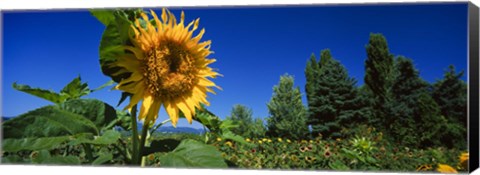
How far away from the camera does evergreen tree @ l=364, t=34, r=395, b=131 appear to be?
3.62 m

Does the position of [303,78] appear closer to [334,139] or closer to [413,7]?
[334,139]

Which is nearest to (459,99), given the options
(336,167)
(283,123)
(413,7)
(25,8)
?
(413,7)

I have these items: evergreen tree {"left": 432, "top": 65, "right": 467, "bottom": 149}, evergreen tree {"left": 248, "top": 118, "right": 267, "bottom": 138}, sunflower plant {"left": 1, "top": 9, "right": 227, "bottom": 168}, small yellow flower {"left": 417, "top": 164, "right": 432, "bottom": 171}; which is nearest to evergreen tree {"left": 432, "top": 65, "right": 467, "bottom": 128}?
evergreen tree {"left": 432, "top": 65, "right": 467, "bottom": 149}

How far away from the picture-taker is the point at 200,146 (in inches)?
75.1

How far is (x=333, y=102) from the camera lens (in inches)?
152

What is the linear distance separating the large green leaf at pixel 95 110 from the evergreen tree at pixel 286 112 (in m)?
1.91

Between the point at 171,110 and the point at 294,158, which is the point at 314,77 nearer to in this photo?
the point at 294,158

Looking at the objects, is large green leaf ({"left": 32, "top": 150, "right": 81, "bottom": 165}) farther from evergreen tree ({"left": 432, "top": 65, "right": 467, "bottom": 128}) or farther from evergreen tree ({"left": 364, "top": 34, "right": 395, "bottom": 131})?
evergreen tree ({"left": 432, "top": 65, "right": 467, "bottom": 128})

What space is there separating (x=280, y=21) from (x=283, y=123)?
67cm

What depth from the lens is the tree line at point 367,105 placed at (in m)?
3.58

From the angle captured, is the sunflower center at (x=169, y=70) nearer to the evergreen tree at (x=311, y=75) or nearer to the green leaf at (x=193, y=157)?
the green leaf at (x=193, y=157)

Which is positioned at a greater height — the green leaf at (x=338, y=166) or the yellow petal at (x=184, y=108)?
the yellow petal at (x=184, y=108)

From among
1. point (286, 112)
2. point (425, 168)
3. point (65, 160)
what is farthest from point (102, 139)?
point (425, 168)

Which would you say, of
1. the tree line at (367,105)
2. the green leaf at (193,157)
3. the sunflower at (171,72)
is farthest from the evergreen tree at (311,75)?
the green leaf at (193,157)
